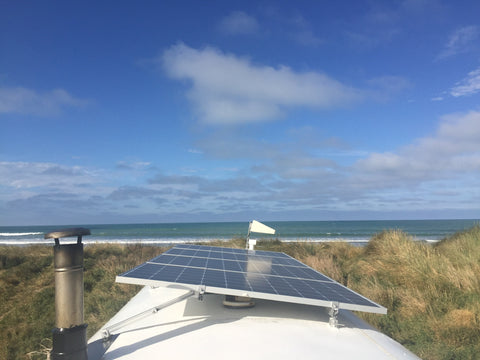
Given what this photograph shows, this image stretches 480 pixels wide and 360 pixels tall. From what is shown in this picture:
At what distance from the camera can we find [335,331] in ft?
11.2

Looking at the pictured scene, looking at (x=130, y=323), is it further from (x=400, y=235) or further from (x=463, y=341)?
(x=400, y=235)

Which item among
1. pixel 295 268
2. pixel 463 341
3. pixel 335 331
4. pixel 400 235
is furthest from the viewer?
pixel 400 235

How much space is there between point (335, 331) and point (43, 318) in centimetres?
837

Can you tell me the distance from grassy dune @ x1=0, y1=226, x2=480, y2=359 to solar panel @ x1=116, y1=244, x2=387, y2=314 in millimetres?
3520

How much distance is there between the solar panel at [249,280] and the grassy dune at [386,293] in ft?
11.5

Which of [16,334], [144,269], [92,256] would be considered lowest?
[16,334]

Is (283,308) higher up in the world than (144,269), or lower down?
lower down

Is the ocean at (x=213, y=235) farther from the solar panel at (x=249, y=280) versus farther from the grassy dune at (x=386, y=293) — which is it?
the solar panel at (x=249, y=280)

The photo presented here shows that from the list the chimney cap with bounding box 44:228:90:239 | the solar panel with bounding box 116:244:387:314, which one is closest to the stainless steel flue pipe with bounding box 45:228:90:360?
the chimney cap with bounding box 44:228:90:239

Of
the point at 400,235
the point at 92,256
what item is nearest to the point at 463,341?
the point at 400,235

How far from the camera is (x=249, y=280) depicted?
391cm

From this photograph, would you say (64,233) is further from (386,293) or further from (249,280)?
(386,293)

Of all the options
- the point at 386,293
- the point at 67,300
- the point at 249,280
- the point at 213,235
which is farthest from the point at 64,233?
the point at 213,235

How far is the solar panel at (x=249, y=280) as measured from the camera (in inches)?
127
